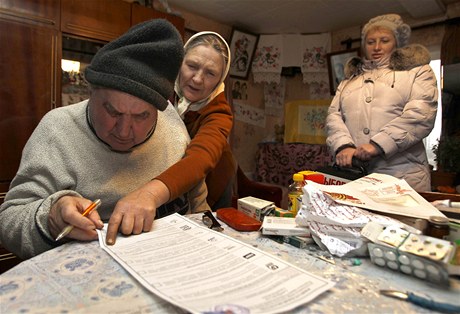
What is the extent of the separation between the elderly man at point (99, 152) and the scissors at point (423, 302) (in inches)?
19.2

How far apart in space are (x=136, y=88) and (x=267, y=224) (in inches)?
17.7

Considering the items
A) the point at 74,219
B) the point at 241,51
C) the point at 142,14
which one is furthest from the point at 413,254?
the point at 241,51

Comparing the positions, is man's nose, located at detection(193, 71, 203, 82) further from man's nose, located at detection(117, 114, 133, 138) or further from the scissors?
the scissors

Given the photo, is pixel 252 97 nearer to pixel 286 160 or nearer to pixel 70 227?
pixel 286 160

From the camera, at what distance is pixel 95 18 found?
7.26 ft

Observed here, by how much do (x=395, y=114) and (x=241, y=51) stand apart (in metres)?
2.45

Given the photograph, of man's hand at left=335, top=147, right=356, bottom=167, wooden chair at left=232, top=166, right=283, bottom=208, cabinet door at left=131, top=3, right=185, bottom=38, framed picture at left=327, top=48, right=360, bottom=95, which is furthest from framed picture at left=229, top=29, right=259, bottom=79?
man's hand at left=335, top=147, right=356, bottom=167

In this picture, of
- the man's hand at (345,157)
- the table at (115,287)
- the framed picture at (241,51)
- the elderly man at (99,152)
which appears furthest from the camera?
the framed picture at (241,51)

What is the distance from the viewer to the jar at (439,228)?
57 cm

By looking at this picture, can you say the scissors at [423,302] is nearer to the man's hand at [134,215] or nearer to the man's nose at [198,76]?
the man's hand at [134,215]

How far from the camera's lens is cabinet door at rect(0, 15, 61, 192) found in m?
1.89

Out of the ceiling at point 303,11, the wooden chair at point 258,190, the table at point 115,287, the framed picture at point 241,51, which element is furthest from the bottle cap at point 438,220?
the framed picture at point 241,51

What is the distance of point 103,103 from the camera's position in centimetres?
80

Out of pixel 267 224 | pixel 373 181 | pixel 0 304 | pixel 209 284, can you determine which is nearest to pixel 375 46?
pixel 373 181
